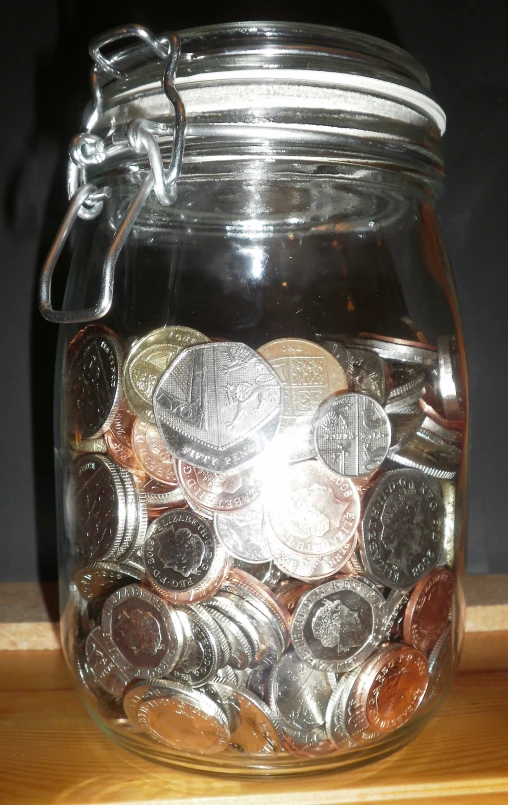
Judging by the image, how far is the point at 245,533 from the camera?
0.53 meters

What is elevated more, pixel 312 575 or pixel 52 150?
pixel 52 150

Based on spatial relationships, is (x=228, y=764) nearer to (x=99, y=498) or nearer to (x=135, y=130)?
(x=99, y=498)

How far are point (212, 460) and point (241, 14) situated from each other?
74 centimetres

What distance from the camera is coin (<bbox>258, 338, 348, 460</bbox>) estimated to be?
54cm

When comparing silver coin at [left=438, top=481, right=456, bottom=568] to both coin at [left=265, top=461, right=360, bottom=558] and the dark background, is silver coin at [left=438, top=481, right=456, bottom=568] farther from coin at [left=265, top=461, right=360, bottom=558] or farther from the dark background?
the dark background

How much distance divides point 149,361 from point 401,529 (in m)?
0.22

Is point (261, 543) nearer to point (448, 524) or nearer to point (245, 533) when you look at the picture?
point (245, 533)

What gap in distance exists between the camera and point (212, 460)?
52 cm

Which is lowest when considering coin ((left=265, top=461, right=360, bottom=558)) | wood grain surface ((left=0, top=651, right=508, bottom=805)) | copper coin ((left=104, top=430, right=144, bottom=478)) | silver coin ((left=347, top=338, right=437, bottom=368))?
wood grain surface ((left=0, top=651, right=508, bottom=805))

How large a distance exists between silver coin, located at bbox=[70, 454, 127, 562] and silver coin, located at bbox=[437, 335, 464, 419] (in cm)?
27

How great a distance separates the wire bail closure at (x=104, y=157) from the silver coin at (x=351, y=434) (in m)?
0.17

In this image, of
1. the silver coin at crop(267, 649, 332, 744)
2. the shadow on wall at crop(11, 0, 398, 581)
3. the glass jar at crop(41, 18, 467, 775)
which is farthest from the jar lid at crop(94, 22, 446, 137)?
the shadow on wall at crop(11, 0, 398, 581)

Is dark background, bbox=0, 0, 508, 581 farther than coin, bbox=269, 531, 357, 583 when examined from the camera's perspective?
Yes

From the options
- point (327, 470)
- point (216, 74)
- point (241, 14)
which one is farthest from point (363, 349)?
point (241, 14)
